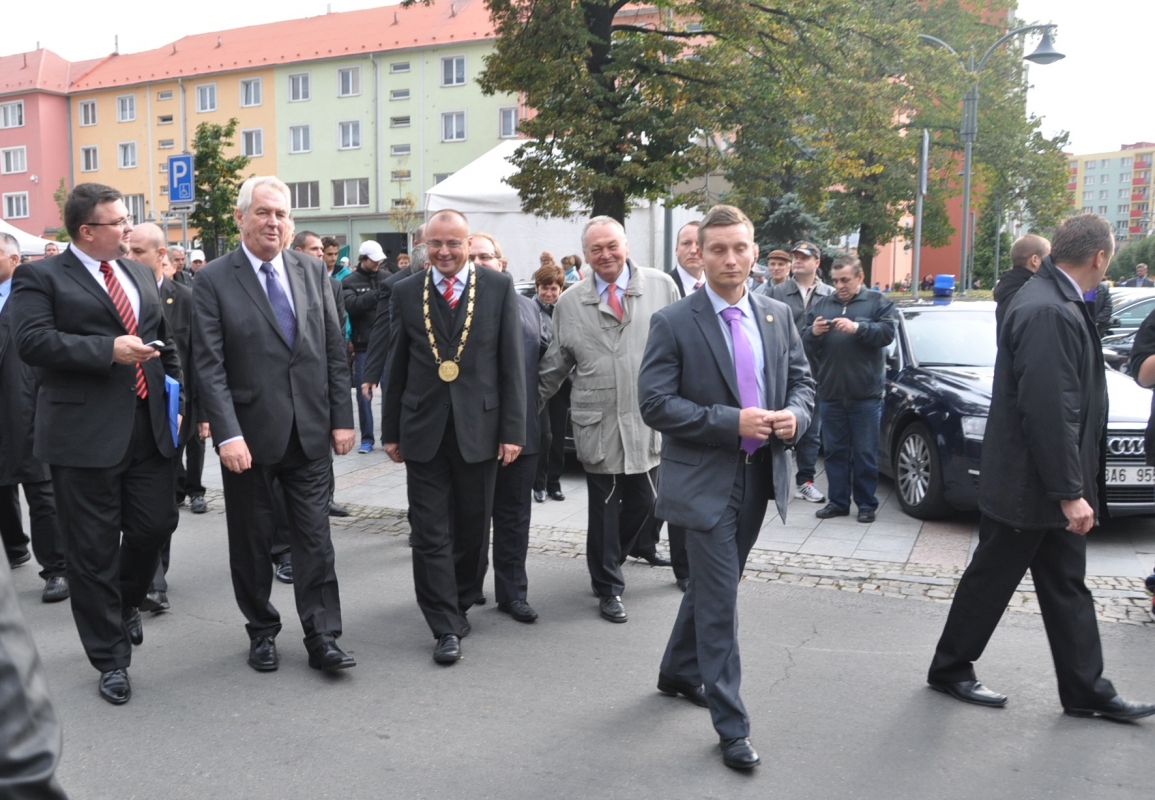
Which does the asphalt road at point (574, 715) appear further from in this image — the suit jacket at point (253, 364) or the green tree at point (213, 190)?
the green tree at point (213, 190)

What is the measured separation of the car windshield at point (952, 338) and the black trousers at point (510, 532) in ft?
13.9

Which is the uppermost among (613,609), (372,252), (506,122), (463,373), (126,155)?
(506,122)

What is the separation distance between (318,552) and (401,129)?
4957 centimetres

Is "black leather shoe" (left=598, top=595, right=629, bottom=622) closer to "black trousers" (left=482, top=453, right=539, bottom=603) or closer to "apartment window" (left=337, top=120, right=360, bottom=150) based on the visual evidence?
"black trousers" (left=482, top=453, right=539, bottom=603)

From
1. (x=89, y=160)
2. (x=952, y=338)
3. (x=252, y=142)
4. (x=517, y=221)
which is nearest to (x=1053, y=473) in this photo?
(x=952, y=338)

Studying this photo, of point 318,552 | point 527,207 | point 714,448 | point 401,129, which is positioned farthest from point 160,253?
point 401,129

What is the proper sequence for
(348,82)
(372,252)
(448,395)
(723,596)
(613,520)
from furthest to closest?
(348,82) → (372,252) → (613,520) → (448,395) → (723,596)

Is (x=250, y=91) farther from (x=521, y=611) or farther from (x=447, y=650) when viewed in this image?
(x=447, y=650)

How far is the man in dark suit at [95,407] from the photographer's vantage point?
175 inches

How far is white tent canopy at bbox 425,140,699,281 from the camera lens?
17.6 meters

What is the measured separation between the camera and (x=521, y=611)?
558 centimetres

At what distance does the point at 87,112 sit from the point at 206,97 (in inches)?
373

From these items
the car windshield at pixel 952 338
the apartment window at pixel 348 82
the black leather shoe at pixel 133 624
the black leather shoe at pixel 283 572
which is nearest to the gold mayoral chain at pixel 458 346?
the black leather shoe at pixel 133 624

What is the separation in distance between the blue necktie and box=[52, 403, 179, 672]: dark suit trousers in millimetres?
696
